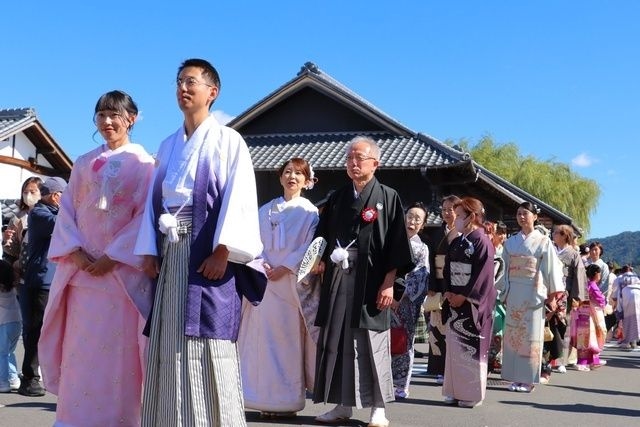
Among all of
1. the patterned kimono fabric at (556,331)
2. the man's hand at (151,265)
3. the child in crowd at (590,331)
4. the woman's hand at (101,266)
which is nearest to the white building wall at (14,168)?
the child in crowd at (590,331)

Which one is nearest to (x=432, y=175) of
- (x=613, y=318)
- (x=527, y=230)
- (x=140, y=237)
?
(x=613, y=318)

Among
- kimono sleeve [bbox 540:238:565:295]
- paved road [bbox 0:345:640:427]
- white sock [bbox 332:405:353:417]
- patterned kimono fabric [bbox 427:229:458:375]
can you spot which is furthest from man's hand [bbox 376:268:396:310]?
kimono sleeve [bbox 540:238:565:295]

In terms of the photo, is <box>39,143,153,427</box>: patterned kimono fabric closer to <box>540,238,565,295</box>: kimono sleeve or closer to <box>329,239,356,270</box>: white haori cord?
<box>329,239,356,270</box>: white haori cord

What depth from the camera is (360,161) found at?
19.9 ft

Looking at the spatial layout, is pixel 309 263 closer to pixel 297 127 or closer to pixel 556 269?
pixel 556 269

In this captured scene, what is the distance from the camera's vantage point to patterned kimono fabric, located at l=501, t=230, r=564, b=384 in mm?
8625

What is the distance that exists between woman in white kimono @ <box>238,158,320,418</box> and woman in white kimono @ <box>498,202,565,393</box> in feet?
10.9

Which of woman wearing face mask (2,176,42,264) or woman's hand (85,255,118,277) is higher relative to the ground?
woman wearing face mask (2,176,42,264)

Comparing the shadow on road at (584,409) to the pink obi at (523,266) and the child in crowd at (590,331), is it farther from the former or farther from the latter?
the child in crowd at (590,331)

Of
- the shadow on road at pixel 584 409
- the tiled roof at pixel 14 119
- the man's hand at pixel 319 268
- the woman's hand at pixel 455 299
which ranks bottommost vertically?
the shadow on road at pixel 584 409

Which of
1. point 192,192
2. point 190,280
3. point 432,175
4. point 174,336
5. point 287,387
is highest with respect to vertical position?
point 432,175

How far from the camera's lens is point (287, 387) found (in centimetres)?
610

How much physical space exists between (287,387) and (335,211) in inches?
56.0

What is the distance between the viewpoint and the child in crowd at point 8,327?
24.7 ft
